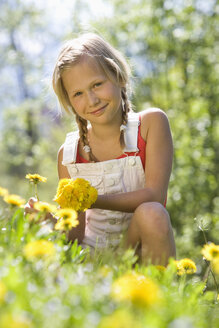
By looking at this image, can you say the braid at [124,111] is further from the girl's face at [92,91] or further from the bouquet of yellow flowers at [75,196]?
the bouquet of yellow flowers at [75,196]

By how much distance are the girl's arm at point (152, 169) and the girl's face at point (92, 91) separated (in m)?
0.23

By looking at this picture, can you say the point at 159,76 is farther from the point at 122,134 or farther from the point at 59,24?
the point at 59,24

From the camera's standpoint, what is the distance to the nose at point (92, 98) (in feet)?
7.88

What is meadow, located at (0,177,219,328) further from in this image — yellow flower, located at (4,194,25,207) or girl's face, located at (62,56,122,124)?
girl's face, located at (62,56,122,124)

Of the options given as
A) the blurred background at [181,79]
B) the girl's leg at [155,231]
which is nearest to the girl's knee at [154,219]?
the girl's leg at [155,231]

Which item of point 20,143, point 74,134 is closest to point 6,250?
point 74,134

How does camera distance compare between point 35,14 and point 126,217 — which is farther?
point 35,14

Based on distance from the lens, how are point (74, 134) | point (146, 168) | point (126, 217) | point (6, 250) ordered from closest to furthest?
point (6, 250)
point (146, 168)
point (126, 217)
point (74, 134)

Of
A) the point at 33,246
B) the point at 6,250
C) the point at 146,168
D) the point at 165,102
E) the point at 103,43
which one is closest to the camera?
the point at 33,246

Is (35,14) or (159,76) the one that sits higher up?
(35,14)

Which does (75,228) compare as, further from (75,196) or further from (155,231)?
(75,196)

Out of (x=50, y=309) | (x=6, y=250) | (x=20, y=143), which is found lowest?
(x=20, y=143)

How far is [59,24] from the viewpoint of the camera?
1351cm

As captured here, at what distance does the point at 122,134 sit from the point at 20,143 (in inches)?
454
